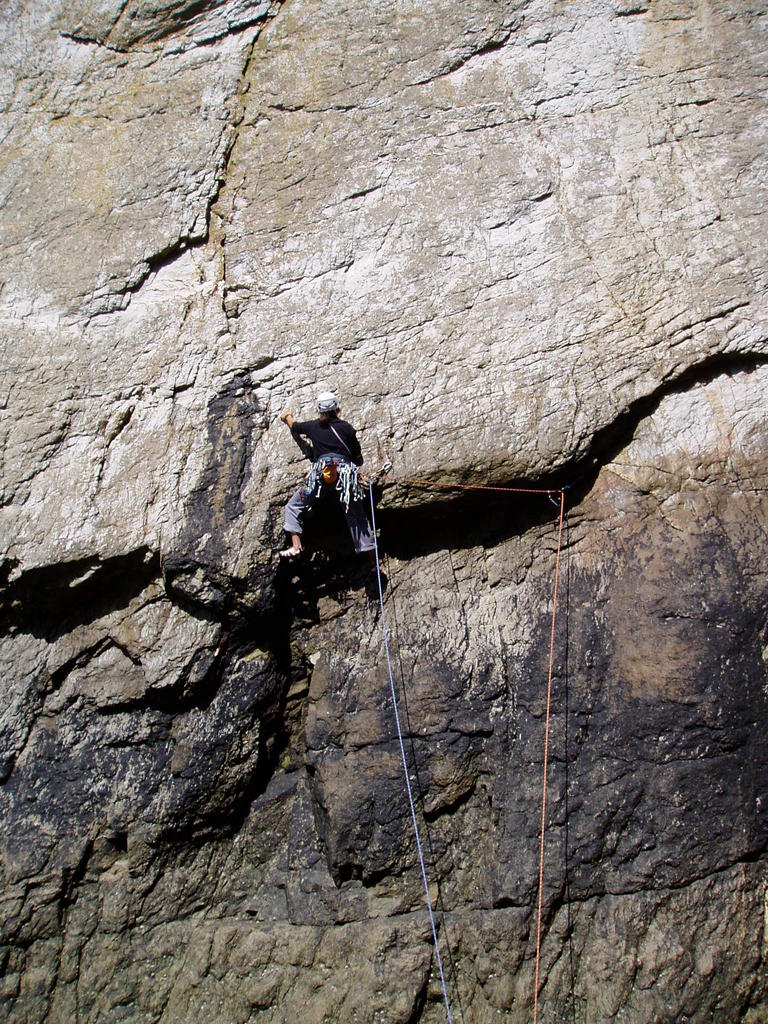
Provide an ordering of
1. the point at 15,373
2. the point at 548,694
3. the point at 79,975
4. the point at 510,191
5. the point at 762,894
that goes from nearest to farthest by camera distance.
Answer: the point at 762,894
the point at 548,694
the point at 79,975
the point at 510,191
the point at 15,373

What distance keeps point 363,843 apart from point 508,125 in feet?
19.7

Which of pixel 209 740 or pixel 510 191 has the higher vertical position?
pixel 510 191

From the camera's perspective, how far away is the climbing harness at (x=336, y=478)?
5.01 meters

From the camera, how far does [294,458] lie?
18.1ft

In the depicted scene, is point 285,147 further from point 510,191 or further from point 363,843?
point 363,843

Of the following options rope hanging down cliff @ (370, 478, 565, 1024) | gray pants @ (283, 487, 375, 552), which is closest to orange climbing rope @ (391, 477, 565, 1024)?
rope hanging down cliff @ (370, 478, 565, 1024)

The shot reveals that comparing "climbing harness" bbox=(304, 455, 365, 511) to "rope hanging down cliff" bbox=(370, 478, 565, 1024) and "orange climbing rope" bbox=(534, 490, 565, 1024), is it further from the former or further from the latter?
"orange climbing rope" bbox=(534, 490, 565, 1024)

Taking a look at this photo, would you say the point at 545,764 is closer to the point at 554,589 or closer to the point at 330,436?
the point at 554,589

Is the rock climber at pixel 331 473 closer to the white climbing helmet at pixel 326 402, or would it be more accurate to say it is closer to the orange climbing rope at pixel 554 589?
the white climbing helmet at pixel 326 402

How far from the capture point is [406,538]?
5.69 meters

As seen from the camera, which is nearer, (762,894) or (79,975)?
(762,894)

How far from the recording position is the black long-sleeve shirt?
5160mm

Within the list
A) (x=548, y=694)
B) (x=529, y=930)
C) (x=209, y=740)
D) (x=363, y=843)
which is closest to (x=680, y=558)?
(x=548, y=694)

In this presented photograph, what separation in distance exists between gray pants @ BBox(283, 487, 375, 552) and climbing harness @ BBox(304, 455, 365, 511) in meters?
0.11
